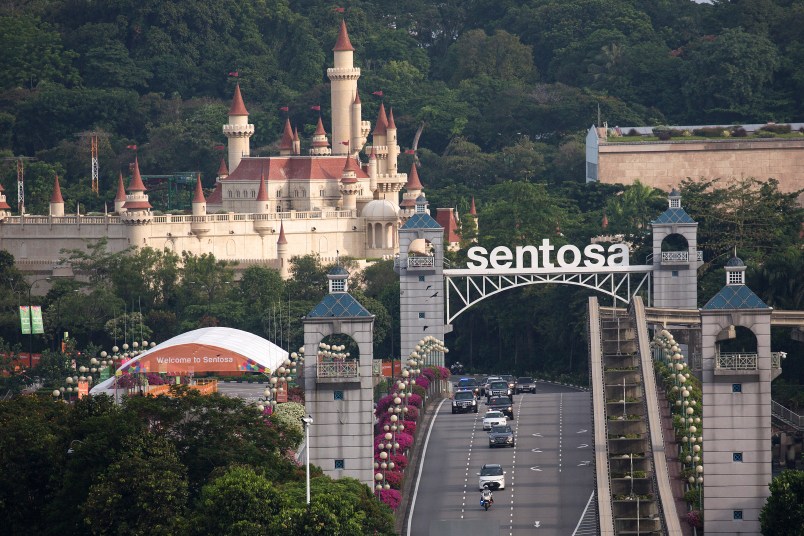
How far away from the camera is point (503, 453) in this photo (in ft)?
325

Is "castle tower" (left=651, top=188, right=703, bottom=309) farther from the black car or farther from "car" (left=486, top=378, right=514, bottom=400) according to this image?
the black car

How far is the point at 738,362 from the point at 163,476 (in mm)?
17884

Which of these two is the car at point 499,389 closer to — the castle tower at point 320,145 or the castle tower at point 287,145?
the castle tower at point 320,145

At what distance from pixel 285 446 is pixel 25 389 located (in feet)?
145

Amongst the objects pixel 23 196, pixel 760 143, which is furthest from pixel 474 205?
pixel 23 196

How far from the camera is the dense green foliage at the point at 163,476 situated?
7725 centimetres

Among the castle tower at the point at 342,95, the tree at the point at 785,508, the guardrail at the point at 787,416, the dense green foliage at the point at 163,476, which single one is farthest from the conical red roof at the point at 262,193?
the tree at the point at 785,508

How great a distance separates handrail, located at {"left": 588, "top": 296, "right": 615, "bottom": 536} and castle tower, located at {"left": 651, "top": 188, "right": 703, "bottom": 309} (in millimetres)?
11483

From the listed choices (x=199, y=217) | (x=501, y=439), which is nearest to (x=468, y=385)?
(x=501, y=439)

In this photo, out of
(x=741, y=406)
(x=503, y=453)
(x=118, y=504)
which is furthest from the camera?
(x=503, y=453)

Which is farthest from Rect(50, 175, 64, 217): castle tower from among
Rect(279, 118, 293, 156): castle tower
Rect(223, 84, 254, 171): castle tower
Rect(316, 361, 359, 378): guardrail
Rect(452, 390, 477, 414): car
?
Rect(316, 361, 359, 378): guardrail

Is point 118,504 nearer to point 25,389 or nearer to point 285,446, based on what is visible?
point 285,446

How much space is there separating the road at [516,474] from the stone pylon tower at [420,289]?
6222 millimetres

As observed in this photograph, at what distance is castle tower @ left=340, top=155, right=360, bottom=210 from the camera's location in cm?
18050
